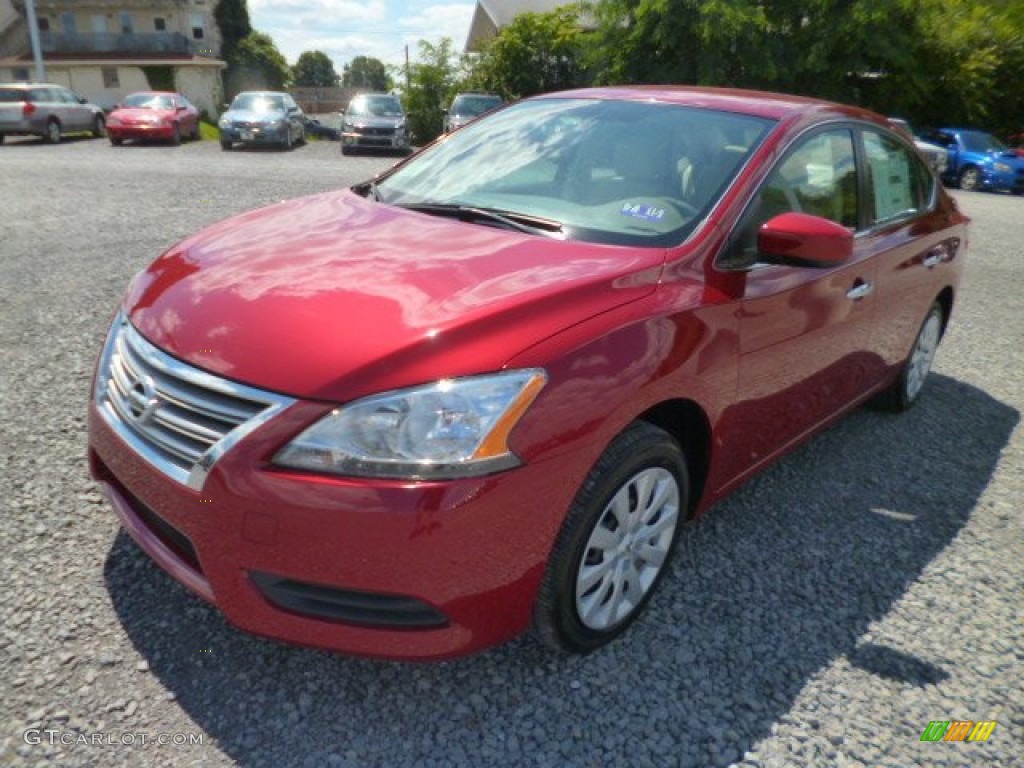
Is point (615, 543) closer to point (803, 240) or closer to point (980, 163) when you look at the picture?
point (803, 240)

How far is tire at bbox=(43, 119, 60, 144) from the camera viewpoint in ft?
68.9

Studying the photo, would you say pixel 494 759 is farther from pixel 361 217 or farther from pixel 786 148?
pixel 786 148

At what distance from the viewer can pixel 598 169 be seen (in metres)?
3.04

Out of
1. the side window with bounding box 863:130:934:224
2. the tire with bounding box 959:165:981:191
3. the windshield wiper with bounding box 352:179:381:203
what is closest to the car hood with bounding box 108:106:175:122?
the tire with bounding box 959:165:981:191

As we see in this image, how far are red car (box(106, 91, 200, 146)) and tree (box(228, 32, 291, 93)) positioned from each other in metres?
35.7

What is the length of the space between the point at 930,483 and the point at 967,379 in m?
1.95

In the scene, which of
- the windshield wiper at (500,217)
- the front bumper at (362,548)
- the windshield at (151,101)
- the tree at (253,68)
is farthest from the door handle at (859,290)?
the tree at (253,68)

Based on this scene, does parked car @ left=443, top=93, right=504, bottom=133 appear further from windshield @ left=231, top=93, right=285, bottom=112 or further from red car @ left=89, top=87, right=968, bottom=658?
red car @ left=89, top=87, right=968, bottom=658

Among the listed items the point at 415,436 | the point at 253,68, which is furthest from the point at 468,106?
the point at 253,68

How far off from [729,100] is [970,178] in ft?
59.6

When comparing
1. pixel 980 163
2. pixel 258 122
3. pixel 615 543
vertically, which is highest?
pixel 258 122

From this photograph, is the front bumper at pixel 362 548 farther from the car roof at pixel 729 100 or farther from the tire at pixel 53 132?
the tire at pixel 53 132

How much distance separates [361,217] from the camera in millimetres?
2967

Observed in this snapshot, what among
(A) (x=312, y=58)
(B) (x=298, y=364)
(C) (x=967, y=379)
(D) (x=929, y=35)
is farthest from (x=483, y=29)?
(A) (x=312, y=58)
